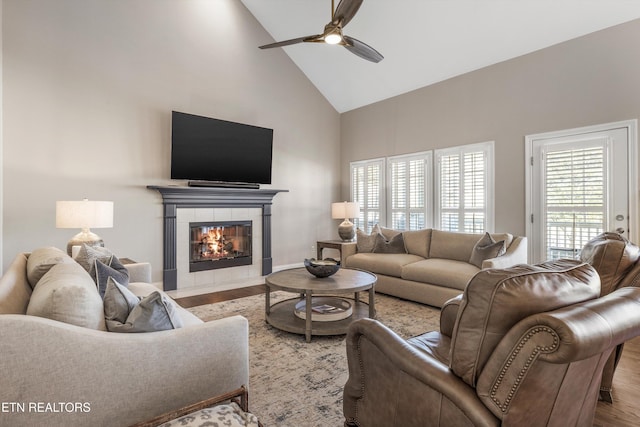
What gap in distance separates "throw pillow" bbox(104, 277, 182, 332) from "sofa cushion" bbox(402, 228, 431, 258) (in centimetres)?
382

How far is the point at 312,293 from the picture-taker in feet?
9.35

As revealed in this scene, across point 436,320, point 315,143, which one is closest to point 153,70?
point 315,143

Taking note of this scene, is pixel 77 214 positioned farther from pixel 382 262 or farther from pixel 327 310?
pixel 382 262

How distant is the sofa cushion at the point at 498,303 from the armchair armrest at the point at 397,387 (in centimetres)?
→ 7

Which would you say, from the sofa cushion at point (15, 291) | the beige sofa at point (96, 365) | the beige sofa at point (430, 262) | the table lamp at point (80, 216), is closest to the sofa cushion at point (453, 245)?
the beige sofa at point (430, 262)

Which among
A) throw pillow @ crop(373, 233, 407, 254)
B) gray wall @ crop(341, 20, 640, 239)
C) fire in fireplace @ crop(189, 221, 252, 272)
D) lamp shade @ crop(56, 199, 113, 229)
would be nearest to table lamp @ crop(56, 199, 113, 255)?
lamp shade @ crop(56, 199, 113, 229)

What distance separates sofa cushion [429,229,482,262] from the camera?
4.28m

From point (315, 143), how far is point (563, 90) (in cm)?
397

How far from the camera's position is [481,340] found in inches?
43.5

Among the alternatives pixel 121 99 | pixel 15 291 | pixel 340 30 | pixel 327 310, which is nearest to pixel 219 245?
pixel 121 99

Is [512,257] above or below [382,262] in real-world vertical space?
above

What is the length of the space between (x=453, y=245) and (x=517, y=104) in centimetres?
211

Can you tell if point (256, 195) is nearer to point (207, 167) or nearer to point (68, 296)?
point (207, 167)

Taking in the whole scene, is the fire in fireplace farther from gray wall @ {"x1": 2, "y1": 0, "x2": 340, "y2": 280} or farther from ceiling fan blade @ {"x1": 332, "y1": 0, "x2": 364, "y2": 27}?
ceiling fan blade @ {"x1": 332, "y1": 0, "x2": 364, "y2": 27}
